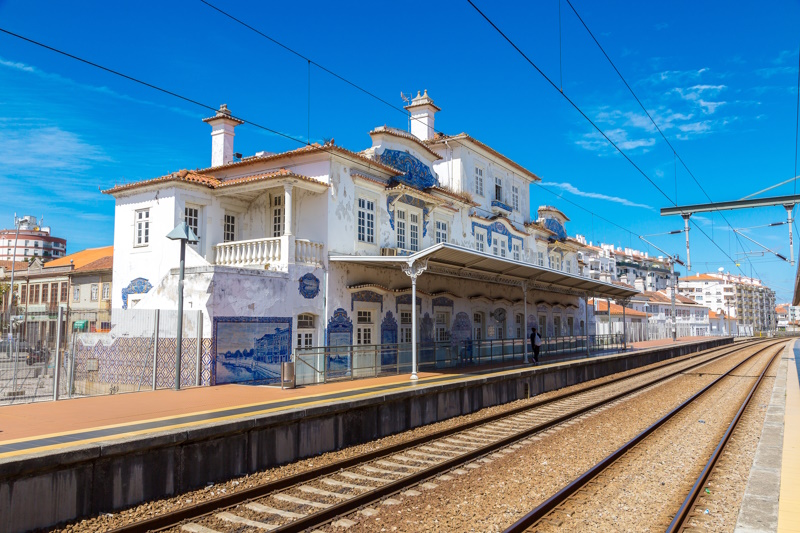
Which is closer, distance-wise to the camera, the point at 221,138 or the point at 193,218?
the point at 193,218

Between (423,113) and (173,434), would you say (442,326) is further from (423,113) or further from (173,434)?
(173,434)

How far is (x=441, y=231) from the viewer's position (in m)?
25.6

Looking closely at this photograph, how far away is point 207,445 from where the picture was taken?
8359mm

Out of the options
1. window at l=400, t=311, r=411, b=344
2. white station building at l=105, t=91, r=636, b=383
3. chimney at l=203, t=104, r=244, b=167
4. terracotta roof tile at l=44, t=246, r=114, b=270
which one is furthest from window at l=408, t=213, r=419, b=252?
terracotta roof tile at l=44, t=246, r=114, b=270

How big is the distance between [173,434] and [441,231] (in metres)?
18.8

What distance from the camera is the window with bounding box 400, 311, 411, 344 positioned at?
2228 cm

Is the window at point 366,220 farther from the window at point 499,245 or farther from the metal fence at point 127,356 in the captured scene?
the window at point 499,245

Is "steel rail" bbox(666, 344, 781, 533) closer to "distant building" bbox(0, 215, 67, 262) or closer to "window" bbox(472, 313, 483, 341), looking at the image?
"window" bbox(472, 313, 483, 341)

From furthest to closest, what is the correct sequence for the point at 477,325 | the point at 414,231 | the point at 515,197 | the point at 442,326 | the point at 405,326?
the point at 515,197, the point at 477,325, the point at 442,326, the point at 414,231, the point at 405,326

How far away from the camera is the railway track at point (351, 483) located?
6605 mm

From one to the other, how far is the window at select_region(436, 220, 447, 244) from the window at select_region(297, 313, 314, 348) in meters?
8.38

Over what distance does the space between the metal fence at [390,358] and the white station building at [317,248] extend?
478 millimetres

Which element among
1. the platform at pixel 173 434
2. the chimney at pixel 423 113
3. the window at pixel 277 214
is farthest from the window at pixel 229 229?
the chimney at pixel 423 113

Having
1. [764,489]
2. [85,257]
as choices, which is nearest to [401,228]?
[764,489]
